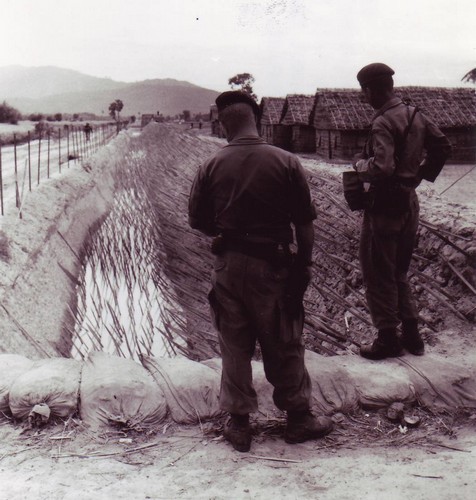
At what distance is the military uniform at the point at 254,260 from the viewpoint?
2203 millimetres

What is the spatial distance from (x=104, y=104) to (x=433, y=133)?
147 m

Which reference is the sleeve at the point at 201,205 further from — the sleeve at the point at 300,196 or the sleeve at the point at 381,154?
the sleeve at the point at 381,154

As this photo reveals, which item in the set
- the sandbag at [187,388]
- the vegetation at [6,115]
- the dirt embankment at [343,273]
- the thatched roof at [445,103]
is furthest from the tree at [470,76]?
the vegetation at [6,115]

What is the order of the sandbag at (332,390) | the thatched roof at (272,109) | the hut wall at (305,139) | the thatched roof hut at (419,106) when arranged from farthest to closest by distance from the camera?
1. the thatched roof at (272,109)
2. the hut wall at (305,139)
3. the thatched roof hut at (419,106)
4. the sandbag at (332,390)

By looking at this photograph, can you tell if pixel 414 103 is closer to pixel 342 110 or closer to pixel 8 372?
pixel 342 110

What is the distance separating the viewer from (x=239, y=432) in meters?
2.26

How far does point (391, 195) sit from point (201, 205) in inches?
38.0

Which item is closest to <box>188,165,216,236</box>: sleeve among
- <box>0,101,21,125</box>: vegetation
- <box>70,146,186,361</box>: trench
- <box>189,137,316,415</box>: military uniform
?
<box>189,137,316,415</box>: military uniform

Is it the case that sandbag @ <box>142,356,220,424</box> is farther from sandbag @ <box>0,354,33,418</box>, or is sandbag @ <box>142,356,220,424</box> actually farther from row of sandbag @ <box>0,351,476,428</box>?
sandbag @ <box>0,354,33,418</box>

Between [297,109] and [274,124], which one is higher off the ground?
[297,109]

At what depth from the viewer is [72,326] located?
17.7ft

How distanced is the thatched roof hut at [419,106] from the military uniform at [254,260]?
9.84 meters

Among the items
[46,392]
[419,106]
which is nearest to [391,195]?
[46,392]

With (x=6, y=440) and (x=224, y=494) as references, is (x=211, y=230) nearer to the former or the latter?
(x=224, y=494)
